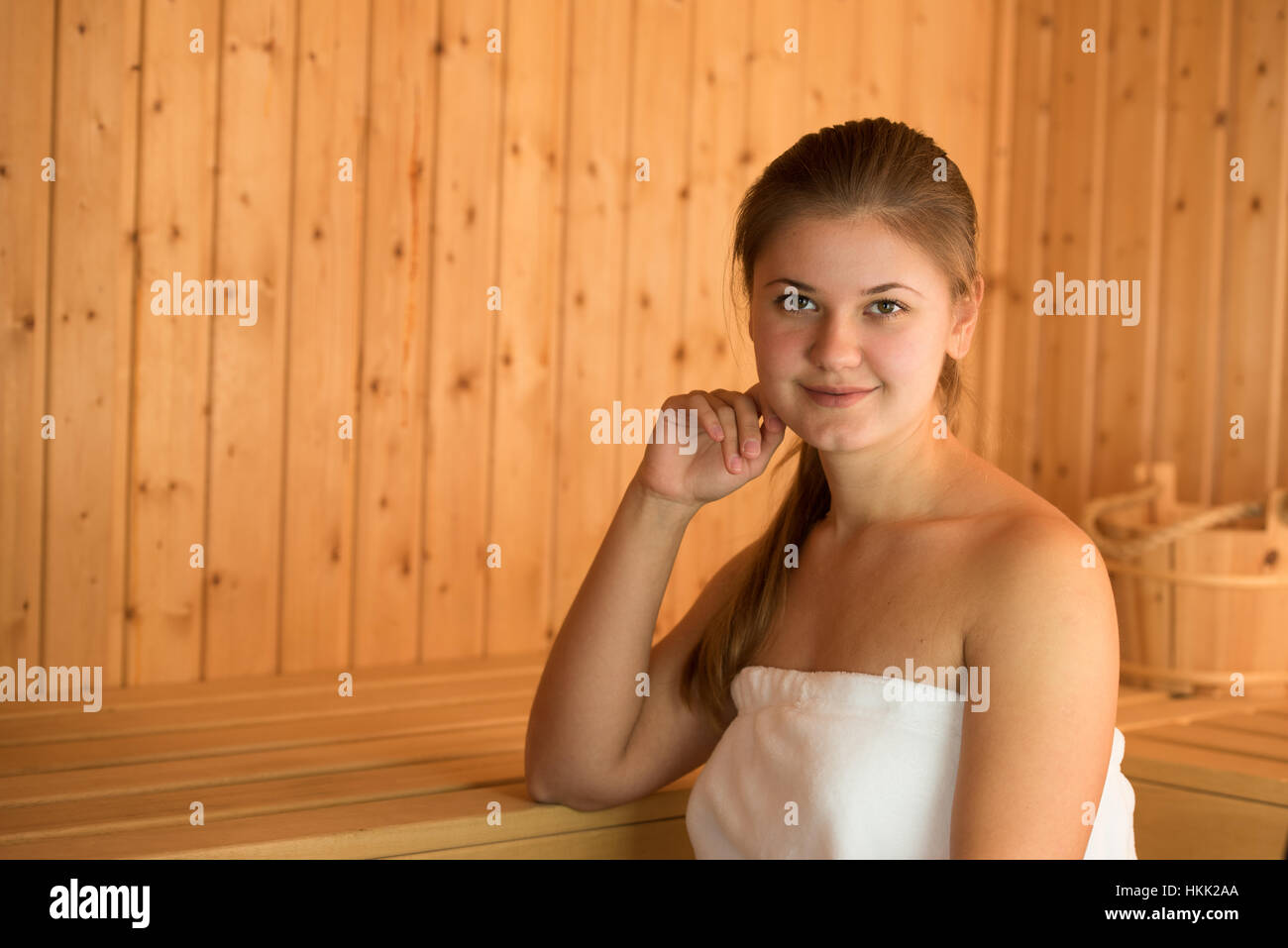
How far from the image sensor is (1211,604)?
276 cm

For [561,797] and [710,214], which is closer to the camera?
[561,797]

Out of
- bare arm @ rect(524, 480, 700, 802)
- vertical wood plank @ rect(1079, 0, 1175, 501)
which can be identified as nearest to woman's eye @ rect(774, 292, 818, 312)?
bare arm @ rect(524, 480, 700, 802)

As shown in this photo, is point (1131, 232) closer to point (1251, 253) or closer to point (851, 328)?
point (1251, 253)

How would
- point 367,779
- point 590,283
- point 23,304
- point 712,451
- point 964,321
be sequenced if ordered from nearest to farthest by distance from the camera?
point 964,321, point 712,451, point 367,779, point 23,304, point 590,283

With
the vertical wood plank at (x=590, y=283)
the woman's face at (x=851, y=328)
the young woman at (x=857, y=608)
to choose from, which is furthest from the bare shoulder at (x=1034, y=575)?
the vertical wood plank at (x=590, y=283)

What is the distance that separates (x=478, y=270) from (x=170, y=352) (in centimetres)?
69

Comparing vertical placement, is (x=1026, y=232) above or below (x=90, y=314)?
above

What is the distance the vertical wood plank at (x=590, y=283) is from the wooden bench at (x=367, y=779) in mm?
604

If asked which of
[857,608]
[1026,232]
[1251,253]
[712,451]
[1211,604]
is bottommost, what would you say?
[1211,604]

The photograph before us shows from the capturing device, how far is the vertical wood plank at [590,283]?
3176mm

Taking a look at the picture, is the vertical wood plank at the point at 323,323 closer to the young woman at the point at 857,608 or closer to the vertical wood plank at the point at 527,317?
the vertical wood plank at the point at 527,317

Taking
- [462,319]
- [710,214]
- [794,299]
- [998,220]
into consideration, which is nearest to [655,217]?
[710,214]

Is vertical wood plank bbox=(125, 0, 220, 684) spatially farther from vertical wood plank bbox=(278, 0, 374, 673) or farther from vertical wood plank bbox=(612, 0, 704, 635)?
vertical wood plank bbox=(612, 0, 704, 635)
